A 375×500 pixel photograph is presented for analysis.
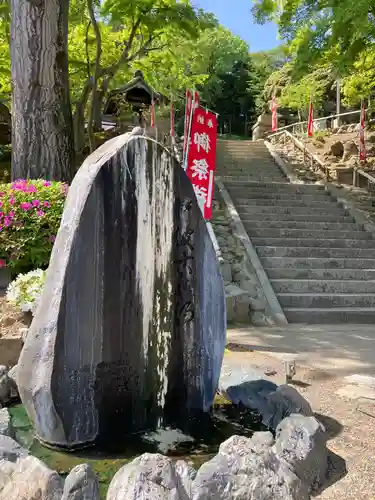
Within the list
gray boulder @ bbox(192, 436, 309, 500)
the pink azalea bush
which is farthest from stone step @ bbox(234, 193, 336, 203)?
gray boulder @ bbox(192, 436, 309, 500)

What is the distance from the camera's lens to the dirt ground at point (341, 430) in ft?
8.18

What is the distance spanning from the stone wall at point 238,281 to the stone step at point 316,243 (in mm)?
628

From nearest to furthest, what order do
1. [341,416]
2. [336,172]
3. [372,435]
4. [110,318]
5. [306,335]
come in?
[110,318] → [372,435] → [341,416] → [306,335] → [336,172]

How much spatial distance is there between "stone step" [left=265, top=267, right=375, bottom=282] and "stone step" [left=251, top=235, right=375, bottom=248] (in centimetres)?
103

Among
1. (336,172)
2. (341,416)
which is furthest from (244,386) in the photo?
(336,172)

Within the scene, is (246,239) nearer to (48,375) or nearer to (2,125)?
(48,375)

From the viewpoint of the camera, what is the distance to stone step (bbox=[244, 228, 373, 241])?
10352 mm

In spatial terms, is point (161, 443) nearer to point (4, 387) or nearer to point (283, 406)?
point (283, 406)

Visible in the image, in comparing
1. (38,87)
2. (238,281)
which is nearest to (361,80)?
(238,281)

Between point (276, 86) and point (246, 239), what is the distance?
21616 mm

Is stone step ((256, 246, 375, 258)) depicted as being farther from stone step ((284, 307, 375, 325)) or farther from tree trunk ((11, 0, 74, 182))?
tree trunk ((11, 0, 74, 182))

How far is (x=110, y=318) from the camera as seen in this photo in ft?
9.31

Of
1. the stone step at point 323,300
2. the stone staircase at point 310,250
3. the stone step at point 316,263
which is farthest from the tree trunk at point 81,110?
the stone step at point 323,300

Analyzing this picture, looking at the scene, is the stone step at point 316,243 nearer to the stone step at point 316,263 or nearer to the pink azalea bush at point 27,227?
the stone step at point 316,263
